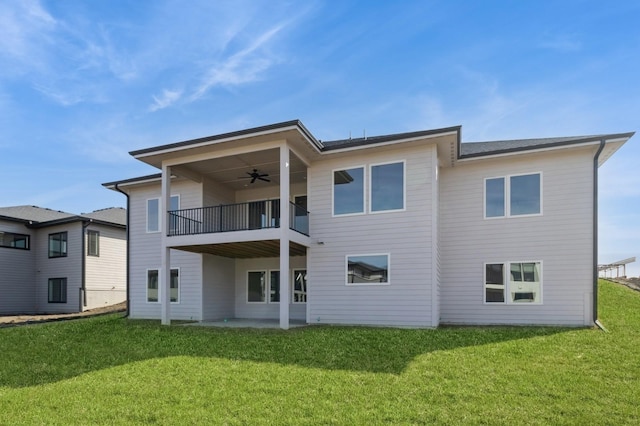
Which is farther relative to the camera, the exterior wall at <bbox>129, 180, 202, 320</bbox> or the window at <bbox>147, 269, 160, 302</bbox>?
the window at <bbox>147, 269, 160, 302</bbox>

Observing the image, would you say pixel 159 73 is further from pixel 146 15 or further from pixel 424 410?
pixel 424 410

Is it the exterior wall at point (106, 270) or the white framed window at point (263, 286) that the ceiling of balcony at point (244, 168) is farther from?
the exterior wall at point (106, 270)

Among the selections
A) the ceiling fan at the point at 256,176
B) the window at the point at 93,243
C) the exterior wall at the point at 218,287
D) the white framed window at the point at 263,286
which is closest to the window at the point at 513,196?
the ceiling fan at the point at 256,176

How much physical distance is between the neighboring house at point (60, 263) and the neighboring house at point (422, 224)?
9696 millimetres

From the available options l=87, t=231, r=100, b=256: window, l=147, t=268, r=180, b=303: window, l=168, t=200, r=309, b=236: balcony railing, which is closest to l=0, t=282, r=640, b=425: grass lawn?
l=168, t=200, r=309, b=236: balcony railing

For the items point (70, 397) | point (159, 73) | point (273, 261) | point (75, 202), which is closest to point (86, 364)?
point (70, 397)

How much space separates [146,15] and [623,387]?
1184cm

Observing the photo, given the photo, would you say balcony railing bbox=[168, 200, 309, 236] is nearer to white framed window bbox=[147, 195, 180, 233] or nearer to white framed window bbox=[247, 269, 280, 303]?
white framed window bbox=[147, 195, 180, 233]

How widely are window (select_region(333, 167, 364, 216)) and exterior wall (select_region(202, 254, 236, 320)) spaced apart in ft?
16.2

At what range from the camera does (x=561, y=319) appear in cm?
1057

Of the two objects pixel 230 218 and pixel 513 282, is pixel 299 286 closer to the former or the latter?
pixel 230 218

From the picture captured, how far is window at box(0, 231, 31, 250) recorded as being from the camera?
20.1 m

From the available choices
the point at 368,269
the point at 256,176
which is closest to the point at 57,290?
the point at 256,176

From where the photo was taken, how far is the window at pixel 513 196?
1112 cm
